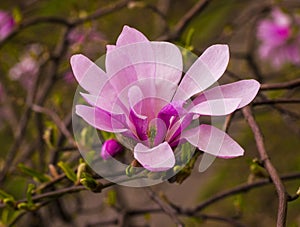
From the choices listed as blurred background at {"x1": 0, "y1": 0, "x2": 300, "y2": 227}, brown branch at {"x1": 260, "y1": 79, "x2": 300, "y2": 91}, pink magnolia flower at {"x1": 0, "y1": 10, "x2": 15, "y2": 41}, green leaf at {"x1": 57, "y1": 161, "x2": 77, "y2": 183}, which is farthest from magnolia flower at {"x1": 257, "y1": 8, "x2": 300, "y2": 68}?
green leaf at {"x1": 57, "y1": 161, "x2": 77, "y2": 183}

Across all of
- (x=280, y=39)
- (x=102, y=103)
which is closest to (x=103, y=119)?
(x=102, y=103)

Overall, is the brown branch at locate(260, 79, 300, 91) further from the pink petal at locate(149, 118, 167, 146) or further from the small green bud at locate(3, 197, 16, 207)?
the small green bud at locate(3, 197, 16, 207)

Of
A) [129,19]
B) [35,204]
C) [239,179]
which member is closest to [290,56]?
[239,179]

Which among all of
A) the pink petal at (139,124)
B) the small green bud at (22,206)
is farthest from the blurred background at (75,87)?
the pink petal at (139,124)

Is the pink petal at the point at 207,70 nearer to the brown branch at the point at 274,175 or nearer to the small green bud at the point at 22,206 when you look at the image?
the brown branch at the point at 274,175

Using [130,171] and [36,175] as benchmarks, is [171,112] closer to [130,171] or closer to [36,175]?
[130,171]

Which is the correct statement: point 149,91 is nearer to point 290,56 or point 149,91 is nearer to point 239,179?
point 290,56
